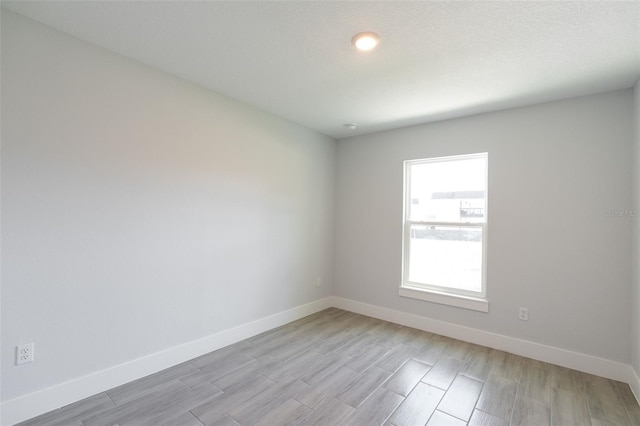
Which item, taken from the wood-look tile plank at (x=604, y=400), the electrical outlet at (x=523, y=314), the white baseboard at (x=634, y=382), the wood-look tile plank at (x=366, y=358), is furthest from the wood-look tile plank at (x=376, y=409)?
the white baseboard at (x=634, y=382)

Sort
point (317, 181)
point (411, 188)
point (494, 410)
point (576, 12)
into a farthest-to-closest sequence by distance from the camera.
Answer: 1. point (317, 181)
2. point (411, 188)
3. point (494, 410)
4. point (576, 12)

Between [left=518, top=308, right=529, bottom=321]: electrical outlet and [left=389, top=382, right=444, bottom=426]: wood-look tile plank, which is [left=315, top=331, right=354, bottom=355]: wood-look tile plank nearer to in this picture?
[left=389, top=382, right=444, bottom=426]: wood-look tile plank

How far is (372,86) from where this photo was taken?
8.63ft

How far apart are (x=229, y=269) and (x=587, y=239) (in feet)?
11.2

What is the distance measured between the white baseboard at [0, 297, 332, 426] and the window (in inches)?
78.8

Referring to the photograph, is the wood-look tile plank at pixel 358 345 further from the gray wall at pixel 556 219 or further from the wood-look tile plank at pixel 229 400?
the wood-look tile plank at pixel 229 400

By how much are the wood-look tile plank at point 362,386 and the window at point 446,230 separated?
1.33m

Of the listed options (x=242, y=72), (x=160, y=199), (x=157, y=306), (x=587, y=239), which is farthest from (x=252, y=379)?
(x=587, y=239)

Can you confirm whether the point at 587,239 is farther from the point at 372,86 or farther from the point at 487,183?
the point at 372,86

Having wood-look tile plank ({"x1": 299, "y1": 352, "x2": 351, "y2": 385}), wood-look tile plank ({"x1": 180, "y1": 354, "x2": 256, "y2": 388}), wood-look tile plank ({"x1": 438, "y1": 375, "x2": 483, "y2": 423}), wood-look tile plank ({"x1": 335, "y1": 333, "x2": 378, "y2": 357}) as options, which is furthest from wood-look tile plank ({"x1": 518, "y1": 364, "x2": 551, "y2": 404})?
wood-look tile plank ({"x1": 180, "y1": 354, "x2": 256, "y2": 388})

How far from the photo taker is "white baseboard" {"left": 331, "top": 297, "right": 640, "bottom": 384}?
2494 mm

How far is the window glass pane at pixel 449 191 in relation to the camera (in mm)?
3309

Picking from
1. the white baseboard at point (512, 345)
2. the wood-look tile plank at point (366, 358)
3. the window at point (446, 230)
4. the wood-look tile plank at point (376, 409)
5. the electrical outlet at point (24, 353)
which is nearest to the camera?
the electrical outlet at point (24, 353)

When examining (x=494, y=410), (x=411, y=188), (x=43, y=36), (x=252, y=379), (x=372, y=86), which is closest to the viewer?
(x=43, y=36)
